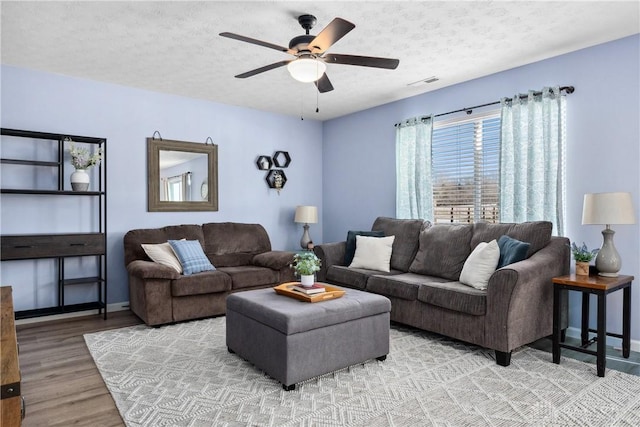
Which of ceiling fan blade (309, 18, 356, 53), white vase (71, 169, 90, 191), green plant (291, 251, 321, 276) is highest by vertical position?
ceiling fan blade (309, 18, 356, 53)

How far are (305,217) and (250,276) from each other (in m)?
1.55

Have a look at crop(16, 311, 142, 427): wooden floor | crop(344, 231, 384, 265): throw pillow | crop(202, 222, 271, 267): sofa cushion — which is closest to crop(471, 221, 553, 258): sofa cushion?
crop(344, 231, 384, 265): throw pillow

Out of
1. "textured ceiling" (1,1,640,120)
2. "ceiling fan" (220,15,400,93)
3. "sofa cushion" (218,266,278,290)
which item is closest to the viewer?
"ceiling fan" (220,15,400,93)

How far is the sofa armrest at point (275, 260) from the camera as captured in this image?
470 cm

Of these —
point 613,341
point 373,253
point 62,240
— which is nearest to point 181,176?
point 62,240

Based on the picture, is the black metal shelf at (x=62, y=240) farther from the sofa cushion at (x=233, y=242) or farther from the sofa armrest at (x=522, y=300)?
the sofa armrest at (x=522, y=300)

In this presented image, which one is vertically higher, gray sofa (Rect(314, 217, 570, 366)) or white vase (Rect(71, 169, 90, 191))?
white vase (Rect(71, 169, 90, 191))

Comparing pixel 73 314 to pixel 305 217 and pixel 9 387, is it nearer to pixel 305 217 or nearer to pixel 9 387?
pixel 305 217

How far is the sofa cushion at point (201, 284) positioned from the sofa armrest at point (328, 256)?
108 cm

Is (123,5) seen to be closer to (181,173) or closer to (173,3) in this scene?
(173,3)

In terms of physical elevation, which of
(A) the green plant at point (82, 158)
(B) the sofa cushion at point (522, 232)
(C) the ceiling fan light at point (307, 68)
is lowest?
(B) the sofa cushion at point (522, 232)

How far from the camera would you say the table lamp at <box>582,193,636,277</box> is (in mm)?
2953

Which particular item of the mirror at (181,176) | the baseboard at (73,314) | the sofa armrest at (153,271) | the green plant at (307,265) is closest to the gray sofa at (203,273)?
the sofa armrest at (153,271)

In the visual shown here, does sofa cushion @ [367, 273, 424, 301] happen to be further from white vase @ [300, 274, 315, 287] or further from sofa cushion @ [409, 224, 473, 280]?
white vase @ [300, 274, 315, 287]
